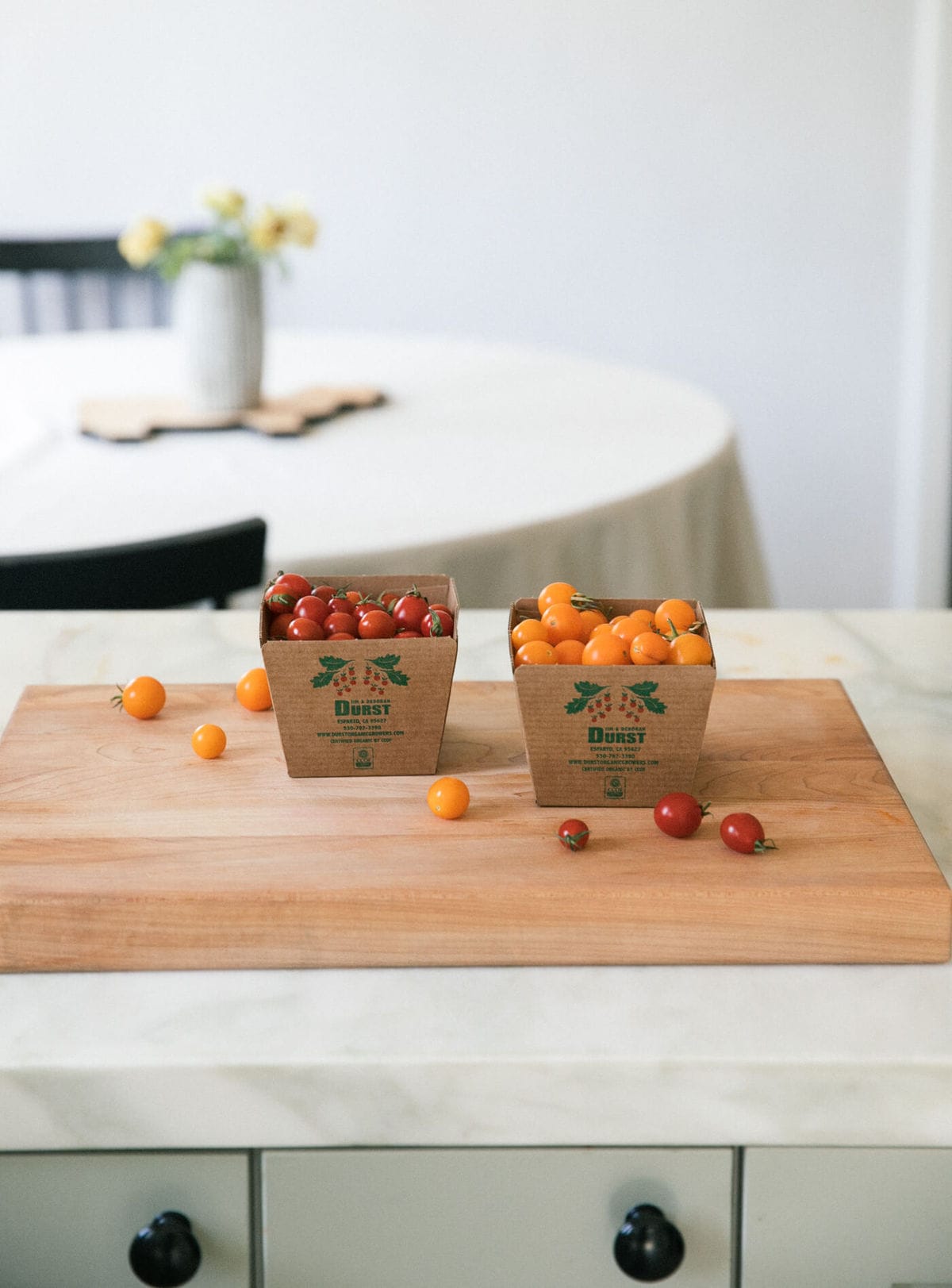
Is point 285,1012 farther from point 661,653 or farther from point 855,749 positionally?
point 855,749

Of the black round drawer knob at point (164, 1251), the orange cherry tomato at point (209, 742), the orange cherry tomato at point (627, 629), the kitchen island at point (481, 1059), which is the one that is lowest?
the black round drawer knob at point (164, 1251)

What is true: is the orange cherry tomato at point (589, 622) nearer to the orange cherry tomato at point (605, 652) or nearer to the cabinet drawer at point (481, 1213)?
the orange cherry tomato at point (605, 652)

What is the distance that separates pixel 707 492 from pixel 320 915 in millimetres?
1481

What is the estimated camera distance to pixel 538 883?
72cm

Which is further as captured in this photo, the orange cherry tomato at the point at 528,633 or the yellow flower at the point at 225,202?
the yellow flower at the point at 225,202

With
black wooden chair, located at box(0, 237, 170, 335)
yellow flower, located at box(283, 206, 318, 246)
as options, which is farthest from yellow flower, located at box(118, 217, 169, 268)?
black wooden chair, located at box(0, 237, 170, 335)

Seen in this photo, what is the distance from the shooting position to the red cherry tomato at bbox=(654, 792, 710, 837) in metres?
0.76

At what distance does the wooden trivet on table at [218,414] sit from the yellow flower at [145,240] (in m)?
0.23

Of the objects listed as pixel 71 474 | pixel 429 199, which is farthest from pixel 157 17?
pixel 71 474

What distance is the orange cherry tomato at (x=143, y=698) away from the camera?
909 mm

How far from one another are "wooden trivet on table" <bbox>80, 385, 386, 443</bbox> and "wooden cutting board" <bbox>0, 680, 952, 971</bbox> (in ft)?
4.48

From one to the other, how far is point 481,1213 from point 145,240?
1.80 metres

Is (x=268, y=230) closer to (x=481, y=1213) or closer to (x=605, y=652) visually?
(x=605, y=652)

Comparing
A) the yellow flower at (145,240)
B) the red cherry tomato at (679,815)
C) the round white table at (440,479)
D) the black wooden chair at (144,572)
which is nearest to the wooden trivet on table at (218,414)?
the round white table at (440,479)
